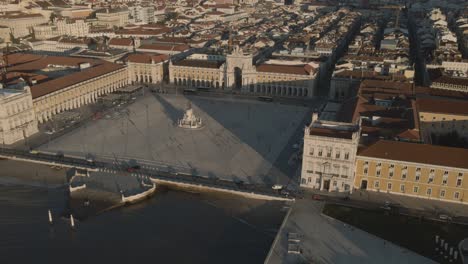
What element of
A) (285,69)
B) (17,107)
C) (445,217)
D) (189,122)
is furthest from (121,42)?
(445,217)

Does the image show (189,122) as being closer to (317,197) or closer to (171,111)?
(171,111)

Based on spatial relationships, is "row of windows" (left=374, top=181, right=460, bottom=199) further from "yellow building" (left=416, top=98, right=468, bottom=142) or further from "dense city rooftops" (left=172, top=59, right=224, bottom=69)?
"dense city rooftops" (left=172, top=59, right=224, bottom=69)

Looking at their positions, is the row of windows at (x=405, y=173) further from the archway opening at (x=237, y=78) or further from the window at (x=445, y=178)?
the archway opening at (x=237, y=78)

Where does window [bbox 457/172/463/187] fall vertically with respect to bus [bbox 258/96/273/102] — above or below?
above

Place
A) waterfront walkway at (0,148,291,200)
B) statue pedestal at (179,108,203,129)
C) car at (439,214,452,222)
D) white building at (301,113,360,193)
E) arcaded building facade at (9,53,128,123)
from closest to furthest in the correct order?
car at (439,214,452,222)
white building at (301,113,360,193)
waterfront walkway at (0,148,291,200)
statue pedestal at (179,108,203,129)
arcaded building facade at (9,53,128,123)

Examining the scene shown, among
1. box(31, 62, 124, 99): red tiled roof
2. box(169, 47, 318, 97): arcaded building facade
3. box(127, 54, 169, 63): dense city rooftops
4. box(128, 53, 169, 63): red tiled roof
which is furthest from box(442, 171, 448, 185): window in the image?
box(128, 53, 169, 63): red tiled roof

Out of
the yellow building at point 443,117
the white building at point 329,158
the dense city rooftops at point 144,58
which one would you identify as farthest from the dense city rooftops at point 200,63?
the white building at point 329,158
